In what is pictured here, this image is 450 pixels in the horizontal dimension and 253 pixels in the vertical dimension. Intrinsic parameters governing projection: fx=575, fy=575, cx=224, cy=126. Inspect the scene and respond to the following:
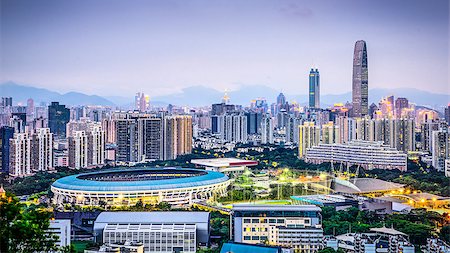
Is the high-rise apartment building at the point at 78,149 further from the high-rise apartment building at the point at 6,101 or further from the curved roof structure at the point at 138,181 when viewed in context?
the high-rise apartment building at the point at 6,101

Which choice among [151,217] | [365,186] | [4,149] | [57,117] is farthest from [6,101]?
[151,217]

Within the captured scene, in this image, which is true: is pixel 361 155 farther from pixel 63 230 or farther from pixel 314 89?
pixel 314 89

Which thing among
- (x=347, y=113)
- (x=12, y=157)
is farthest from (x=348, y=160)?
(x=12, y=157)

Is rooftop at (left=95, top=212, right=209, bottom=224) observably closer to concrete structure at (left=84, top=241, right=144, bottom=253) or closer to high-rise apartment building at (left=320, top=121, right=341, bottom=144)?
concrete structure at (left=84, top=241, right=144, bottom=253)

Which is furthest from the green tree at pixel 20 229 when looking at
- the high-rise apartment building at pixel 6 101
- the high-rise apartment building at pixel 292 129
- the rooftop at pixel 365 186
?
the high-rise apartment building at pixel 292 129

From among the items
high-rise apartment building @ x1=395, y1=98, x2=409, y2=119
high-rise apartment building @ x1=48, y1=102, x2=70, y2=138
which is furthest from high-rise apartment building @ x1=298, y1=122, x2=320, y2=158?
high-rise apartment building @ x1=48, y1=102, x2=70, y2=138
